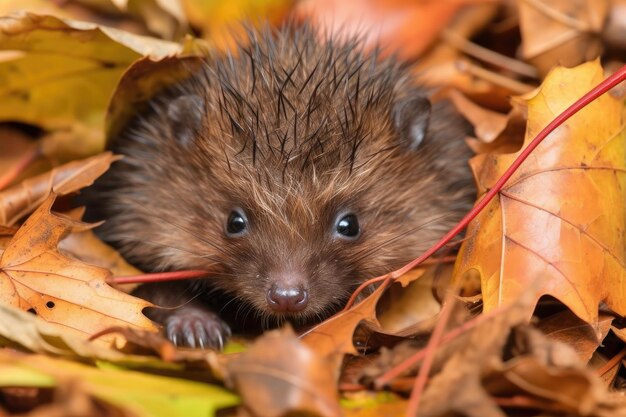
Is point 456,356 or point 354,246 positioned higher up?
point 456,356

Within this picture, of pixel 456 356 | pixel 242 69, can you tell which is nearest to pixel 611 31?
pixel 242 69

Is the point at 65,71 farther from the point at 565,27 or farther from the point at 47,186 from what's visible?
the point at 565,27

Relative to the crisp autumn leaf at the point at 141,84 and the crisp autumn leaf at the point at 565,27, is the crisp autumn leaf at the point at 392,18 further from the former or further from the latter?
the crisp autumn leaf at the point at 141,84

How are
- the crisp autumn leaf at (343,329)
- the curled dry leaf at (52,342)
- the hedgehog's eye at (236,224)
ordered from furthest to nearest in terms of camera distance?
the hedgehog's eye at (236,224) < the crisp autumn leaf at (343,329) < the curled dry leaf at (52,342)

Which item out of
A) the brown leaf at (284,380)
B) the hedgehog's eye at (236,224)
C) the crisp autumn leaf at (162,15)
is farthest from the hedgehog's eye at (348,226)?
the crisp autumn leaf at (162,15)

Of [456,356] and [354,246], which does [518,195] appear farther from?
[456,356]

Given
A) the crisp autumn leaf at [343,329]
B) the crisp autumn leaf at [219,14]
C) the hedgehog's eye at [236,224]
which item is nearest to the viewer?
the crisp autumn leaf at [343,329]

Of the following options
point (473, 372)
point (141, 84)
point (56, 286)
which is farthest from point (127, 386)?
point (141, 84)
